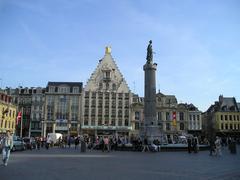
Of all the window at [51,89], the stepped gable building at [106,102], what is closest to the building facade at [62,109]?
the window at [51,89]

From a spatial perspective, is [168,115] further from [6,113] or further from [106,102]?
[6,113]

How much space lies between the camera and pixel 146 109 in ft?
124

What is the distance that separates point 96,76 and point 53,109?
16.0 metres

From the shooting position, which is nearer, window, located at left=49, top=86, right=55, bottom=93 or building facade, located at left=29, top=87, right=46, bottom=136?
building facade, located at left=29, top=87, right=46, bottom=136

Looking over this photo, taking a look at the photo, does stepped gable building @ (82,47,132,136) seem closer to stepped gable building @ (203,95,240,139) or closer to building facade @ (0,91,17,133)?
building facade @ (0,91,17,133)

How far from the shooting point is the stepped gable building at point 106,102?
288ft

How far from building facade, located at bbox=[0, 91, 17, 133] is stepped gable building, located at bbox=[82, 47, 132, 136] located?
19.6 meters

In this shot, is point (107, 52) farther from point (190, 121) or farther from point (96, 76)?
point (190, 121)

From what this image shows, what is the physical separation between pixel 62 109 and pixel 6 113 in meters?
21.2

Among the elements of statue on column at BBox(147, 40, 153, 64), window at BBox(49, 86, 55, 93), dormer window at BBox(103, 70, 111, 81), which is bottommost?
statue on column at BBox(147, 40, 153, 64)

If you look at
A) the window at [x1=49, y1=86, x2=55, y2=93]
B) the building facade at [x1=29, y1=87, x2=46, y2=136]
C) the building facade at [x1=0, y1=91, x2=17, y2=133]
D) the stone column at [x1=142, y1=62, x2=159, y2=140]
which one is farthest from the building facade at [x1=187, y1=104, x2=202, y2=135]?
the stone column at [x1=142, y1=62, x2=159, y2=140]

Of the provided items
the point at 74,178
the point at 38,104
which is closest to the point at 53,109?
the point at 38,104

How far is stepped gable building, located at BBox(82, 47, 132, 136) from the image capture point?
288 feet

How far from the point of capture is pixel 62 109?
90.1m
